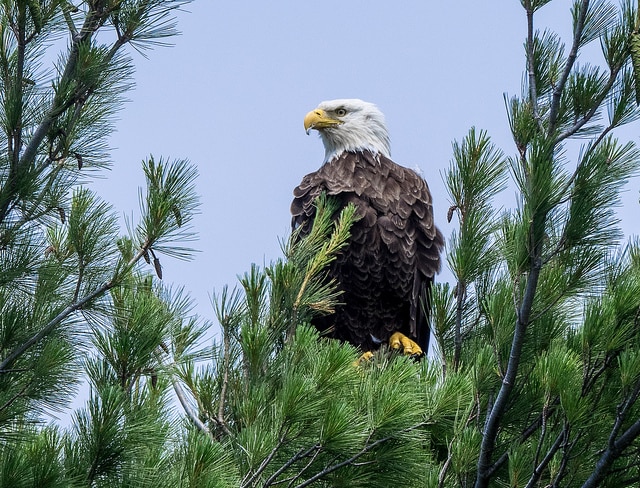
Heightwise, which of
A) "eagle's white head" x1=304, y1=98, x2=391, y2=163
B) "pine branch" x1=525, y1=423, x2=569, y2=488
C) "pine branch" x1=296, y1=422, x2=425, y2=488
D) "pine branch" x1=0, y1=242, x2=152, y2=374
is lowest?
"pine branch" x1=525, y1=423, x2=569, y2=488

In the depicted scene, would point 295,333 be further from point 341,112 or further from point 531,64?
point 341,112

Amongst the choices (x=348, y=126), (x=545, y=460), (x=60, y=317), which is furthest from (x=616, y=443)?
(x=348, y=126)

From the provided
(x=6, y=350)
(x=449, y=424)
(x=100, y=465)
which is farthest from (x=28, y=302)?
(x=449, y=424)

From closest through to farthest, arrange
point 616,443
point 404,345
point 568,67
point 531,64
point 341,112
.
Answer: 1. point 568,67
2. point 616,443
3. point 531,64
4. point 404,345
5. point 341,112

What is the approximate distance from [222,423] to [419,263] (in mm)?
2352

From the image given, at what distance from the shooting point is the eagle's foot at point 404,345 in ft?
19.5

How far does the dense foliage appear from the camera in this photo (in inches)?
139

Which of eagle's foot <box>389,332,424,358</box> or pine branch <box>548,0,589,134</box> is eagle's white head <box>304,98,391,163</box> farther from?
pine branch <box>548,0,589,134</box>

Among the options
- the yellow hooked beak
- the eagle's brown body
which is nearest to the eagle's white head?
the yellow hooked beak

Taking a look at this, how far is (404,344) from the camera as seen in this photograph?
6016 mm

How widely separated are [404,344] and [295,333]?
2128mm

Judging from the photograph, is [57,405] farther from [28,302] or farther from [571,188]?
[571,188]

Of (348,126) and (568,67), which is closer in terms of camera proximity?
(568,67)

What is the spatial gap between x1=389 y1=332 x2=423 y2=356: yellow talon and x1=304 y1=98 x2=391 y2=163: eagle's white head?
1220mm
